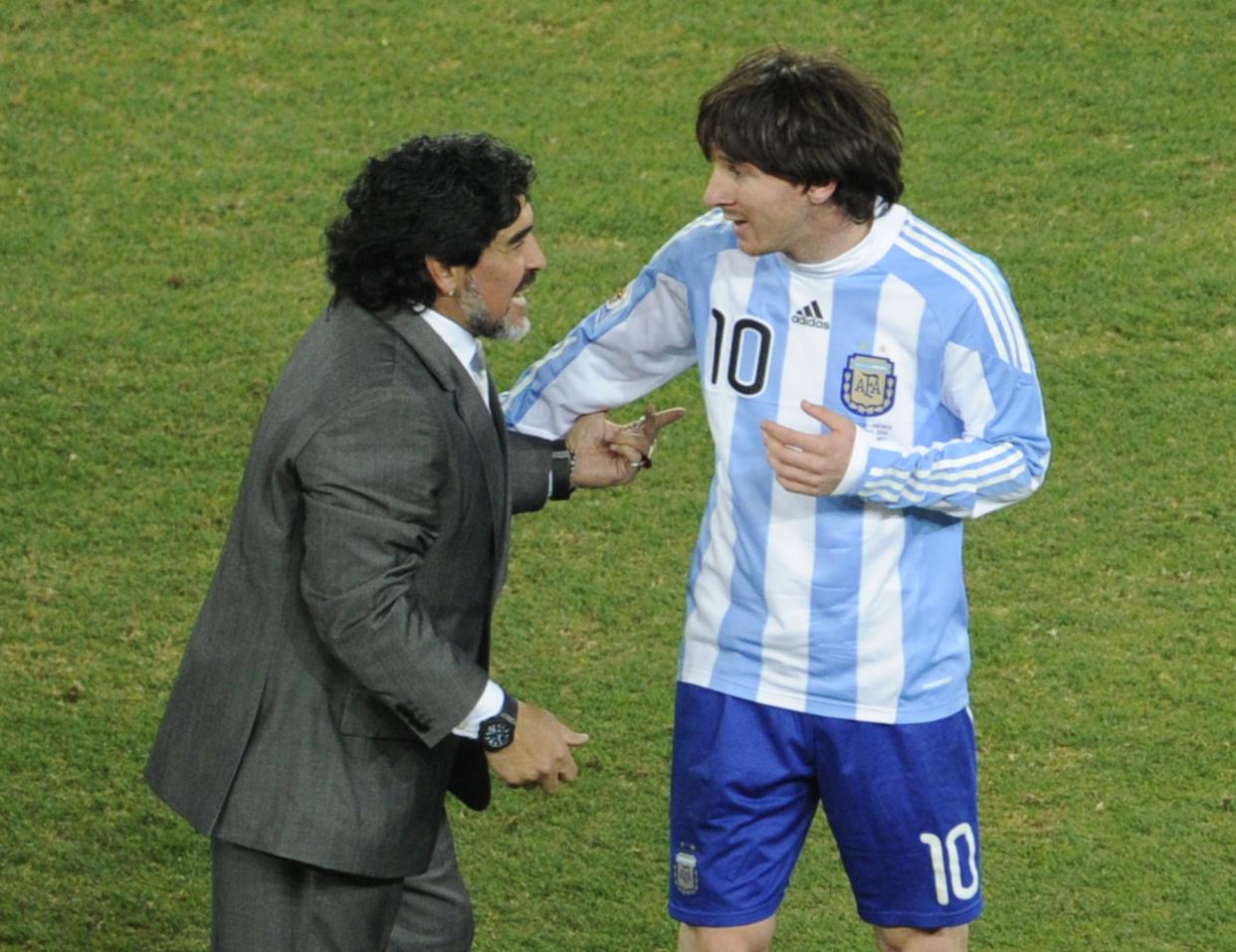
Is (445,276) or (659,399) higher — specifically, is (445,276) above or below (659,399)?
above

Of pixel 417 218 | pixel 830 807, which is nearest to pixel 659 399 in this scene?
pixel 830 807

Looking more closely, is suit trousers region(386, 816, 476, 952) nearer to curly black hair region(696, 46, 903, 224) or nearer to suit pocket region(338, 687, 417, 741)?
suit pocket region(338, 687, 417, 741)

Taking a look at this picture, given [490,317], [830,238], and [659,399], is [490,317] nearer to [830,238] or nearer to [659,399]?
[830,238]

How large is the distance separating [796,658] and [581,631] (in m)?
2.40

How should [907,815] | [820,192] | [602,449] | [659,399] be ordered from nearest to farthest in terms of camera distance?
[820,192]
[907,815]
[602,449]
[659,399]

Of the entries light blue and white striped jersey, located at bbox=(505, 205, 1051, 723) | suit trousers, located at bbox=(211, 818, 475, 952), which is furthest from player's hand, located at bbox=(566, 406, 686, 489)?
suit trousers, located at bbox=(211, 818, 475, 952)

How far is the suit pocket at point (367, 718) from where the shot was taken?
3742 mm

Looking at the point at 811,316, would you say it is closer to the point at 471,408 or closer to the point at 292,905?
the point at 471,408

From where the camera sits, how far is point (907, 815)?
3979mm

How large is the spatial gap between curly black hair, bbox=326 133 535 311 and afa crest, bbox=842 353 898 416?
2.20 feet

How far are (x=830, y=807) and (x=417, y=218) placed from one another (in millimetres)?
1333

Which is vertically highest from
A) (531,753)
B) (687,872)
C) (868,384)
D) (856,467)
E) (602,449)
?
(868,384)

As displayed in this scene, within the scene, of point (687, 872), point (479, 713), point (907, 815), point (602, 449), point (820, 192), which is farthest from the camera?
point (602, 449)

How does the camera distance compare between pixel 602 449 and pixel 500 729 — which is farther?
pixel 602 449
